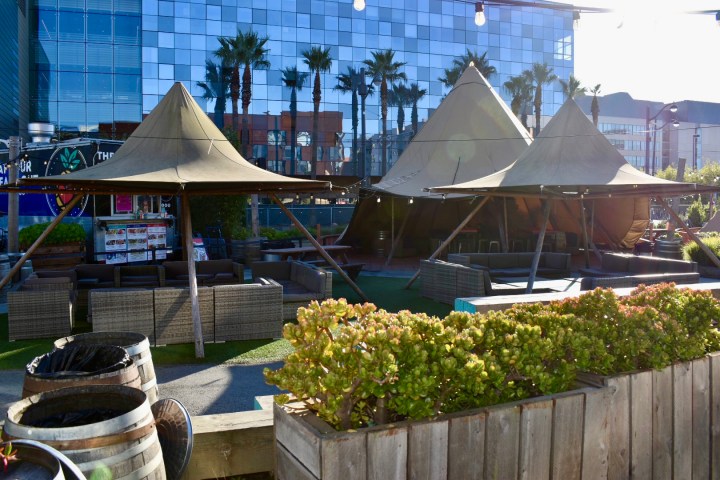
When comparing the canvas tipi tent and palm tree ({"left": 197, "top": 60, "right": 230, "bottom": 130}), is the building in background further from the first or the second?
the canvas tipi tent

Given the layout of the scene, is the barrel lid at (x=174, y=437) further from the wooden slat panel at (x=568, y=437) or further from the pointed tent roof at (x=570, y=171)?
the pointed tent roof at (x=570, y=171)

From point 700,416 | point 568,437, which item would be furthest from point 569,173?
point 568,437

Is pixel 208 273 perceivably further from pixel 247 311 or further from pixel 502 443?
pixel 502 443

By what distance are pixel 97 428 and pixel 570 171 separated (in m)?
10.5

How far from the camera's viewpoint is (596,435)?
285 cm

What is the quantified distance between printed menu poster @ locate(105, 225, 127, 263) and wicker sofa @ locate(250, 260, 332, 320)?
6487 millimetres

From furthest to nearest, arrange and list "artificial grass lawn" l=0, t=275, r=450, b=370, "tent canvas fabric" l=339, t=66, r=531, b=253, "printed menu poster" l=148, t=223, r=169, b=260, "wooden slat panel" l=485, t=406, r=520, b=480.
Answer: "printed menu poster" l=148, t=223, r=169, b=260 → "tent canvas fabric" l=339, t=66, r=531, b=253 → "artificial grass lawn" l=0, t=275, r=450, b=370 → "wooden slat panel" l=485, t=406, r=520, b=480

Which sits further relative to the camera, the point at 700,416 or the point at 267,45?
the point at 267,45

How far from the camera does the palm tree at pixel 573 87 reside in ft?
143

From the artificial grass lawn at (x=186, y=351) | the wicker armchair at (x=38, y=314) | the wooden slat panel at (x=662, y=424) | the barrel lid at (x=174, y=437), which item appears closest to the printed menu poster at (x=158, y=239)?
the artificial grass lawn at (x=186, y=351)

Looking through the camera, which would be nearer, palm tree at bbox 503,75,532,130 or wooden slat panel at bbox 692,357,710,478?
wooden slat panel at bbox 692,357,710,478

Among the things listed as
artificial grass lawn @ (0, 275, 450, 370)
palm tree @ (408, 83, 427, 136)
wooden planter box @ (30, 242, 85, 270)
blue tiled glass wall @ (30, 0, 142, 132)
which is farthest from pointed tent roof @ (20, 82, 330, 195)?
palm tree @ (408, 83, 427, 136)

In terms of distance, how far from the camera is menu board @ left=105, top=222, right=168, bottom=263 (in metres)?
16.5

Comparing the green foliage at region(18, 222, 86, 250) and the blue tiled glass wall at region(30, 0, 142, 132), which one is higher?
the blue tiled glass wall at region(30, 0, 142, 132)
